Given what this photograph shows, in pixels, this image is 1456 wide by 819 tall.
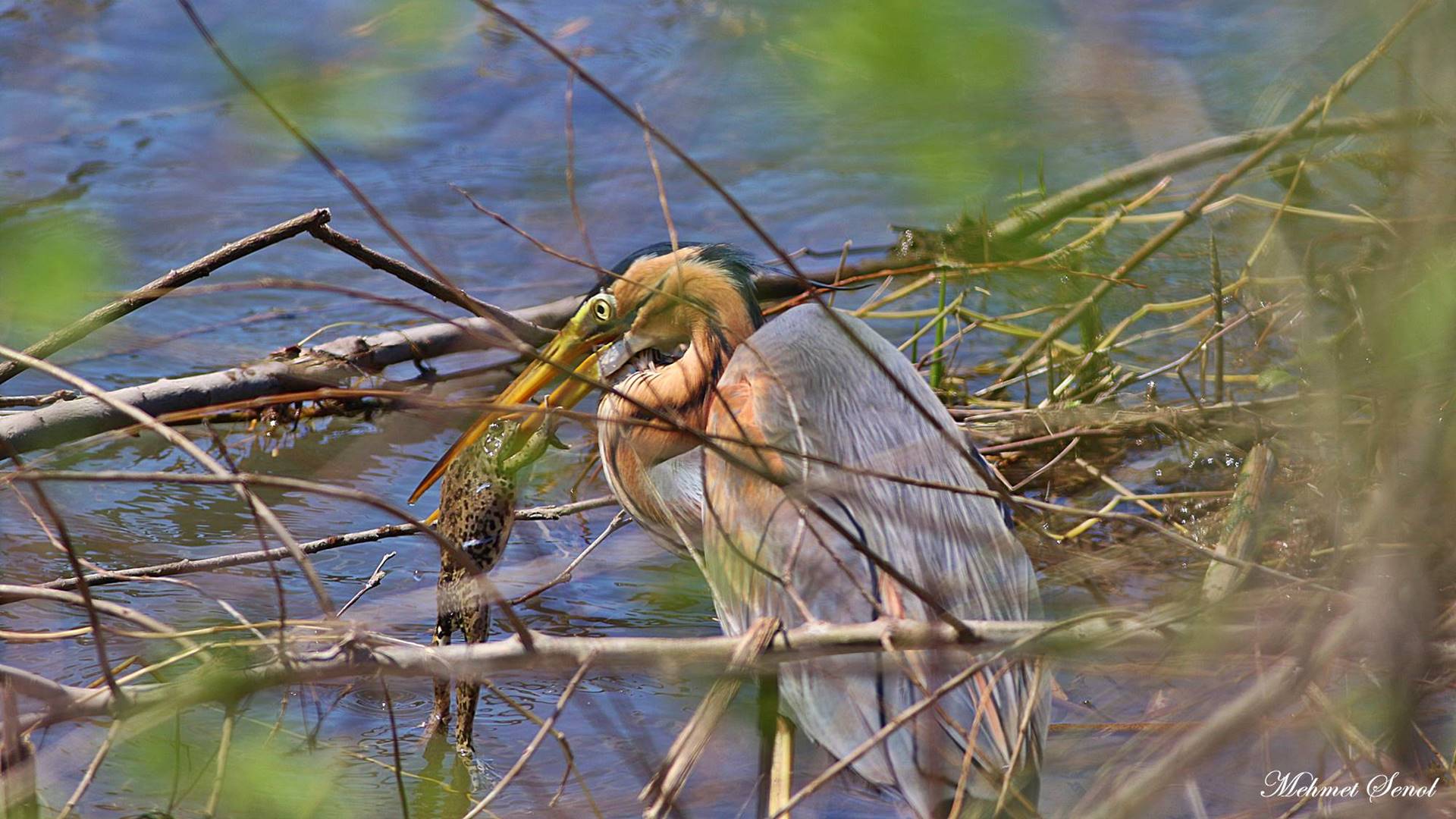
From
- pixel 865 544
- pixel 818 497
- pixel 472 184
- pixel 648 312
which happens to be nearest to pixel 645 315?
pixel 648 312

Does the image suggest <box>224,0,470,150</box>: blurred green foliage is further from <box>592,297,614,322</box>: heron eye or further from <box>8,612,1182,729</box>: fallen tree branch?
→ <box>592,297,614,322</box>: heron eye

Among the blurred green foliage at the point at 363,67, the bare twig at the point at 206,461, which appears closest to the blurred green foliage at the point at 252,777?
the bare twig at the point at 206,461

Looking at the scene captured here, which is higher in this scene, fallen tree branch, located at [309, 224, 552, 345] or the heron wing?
fallen tree branch, located at [309, 224, 552, 345]

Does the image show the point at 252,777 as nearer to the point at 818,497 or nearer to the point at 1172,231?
the point at 818,497

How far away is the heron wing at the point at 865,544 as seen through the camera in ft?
8.81

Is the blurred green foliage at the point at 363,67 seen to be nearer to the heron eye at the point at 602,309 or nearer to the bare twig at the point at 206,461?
the bare twig at the point at 206,461

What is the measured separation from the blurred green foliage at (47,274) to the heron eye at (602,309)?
192cm

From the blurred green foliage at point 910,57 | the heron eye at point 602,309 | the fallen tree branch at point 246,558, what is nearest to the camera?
the blurred green foliage at point 910,57

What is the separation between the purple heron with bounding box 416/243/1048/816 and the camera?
2658 millimetres

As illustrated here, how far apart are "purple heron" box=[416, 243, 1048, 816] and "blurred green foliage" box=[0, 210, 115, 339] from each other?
2.84 feet

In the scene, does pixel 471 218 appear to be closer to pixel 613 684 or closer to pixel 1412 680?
pixel 613 684

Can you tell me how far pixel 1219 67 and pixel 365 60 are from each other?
1637 mm
